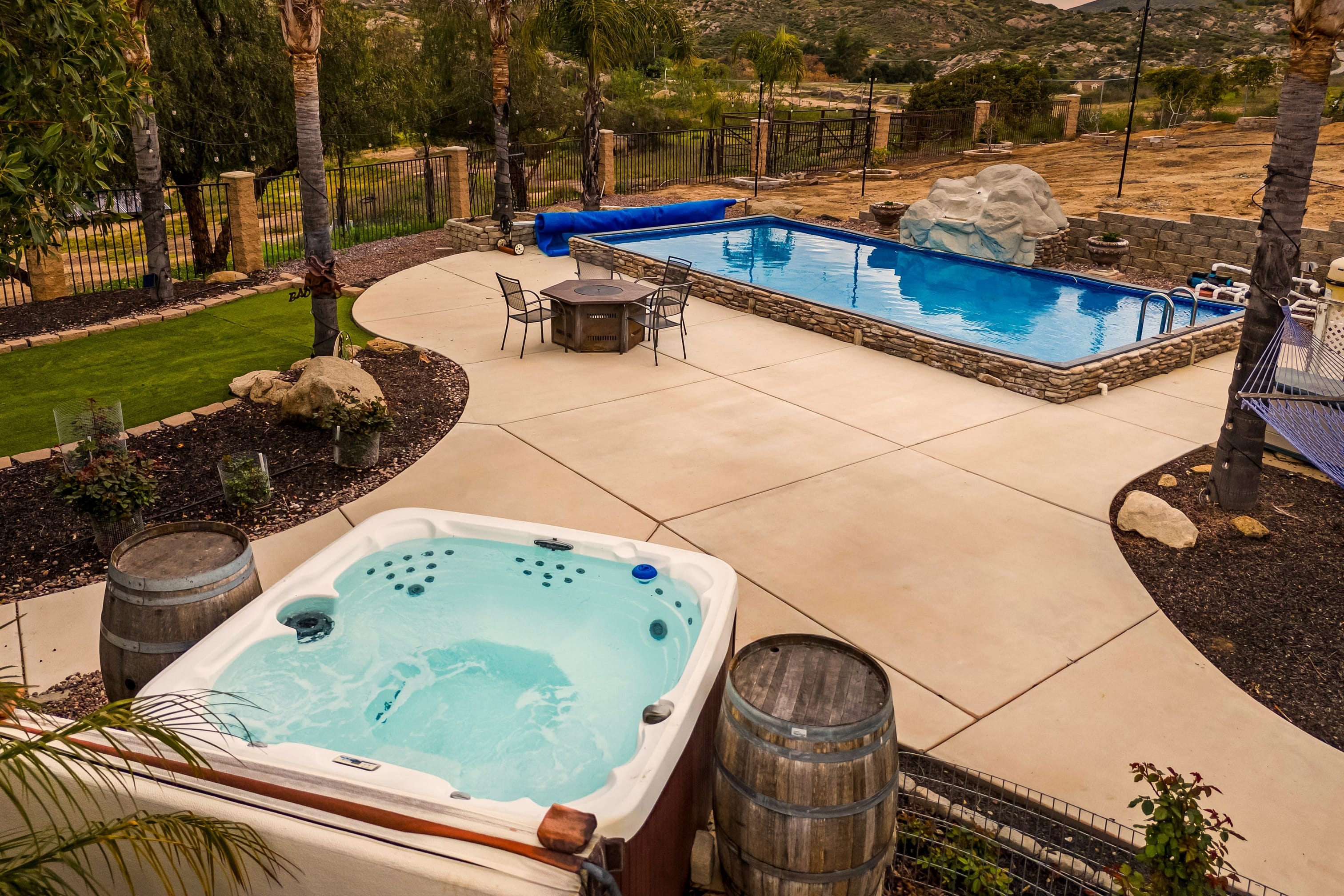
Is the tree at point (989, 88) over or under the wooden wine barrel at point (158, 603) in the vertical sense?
over

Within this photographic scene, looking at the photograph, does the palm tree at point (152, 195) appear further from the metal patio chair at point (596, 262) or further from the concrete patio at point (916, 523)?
the metal patio chair at point (596, 262)

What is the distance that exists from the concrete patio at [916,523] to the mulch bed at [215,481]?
0.29m

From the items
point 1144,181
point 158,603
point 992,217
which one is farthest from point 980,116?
point 158,603

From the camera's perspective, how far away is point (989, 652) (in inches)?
217

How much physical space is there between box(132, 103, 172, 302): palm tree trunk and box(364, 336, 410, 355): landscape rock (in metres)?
3.35

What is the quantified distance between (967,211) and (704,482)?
463 inches

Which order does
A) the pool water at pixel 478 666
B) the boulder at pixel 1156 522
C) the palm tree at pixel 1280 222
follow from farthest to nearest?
the boulder at pixel 1156 522 < the palm tree at pixel 1280 222 < the pool water at pixel 478 666

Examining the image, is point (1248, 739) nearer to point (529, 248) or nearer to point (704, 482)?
point (704, 482)

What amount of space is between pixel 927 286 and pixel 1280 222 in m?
9.49

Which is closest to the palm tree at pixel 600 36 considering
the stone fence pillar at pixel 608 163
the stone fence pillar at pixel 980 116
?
the stone fence pillar at pixel 608 163

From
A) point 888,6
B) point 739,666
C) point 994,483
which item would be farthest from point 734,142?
point 888,6

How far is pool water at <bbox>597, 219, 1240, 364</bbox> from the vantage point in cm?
1339

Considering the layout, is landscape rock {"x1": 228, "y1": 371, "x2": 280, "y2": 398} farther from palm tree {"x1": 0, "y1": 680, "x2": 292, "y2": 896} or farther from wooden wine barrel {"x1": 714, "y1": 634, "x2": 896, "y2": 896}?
wooden wine barrel {"x1": 714, "y1": 634, "x2": 896, "y2": 896}

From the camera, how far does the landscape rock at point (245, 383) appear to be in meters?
9.09
